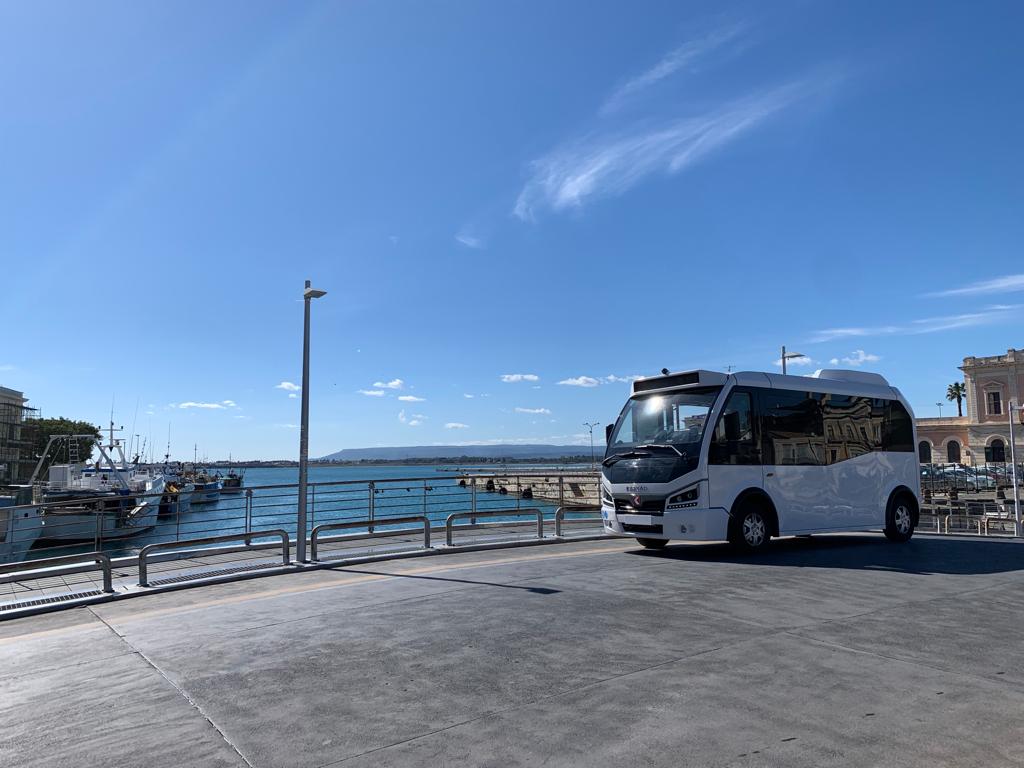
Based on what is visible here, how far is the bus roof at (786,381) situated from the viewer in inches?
466

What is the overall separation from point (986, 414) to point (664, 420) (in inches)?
3635

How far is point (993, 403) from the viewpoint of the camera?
283 ft

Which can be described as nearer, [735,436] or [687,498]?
[687,498]

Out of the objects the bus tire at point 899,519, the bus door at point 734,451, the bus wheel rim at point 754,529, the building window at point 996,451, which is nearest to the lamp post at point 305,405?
the bus door at point 734,451

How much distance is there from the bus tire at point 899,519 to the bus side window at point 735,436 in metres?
4.10

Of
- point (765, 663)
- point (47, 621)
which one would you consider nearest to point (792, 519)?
point (765, 663)

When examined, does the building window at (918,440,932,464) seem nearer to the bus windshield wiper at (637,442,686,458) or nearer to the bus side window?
the bus side window

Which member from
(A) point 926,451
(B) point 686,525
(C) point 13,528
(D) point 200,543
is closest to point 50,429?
(C) point 13,528

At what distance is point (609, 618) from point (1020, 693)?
3251 mm

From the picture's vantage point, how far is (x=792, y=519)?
1241cm

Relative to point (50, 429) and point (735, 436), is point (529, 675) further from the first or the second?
point (50, 429)

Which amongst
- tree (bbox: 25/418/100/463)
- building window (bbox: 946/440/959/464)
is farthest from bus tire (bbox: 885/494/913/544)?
tree (bbox: 25/418/100/463)

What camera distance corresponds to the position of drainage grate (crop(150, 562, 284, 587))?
956 cm

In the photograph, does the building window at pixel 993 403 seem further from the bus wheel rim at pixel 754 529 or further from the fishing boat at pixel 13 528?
the fishing boat at pixel 13 528
